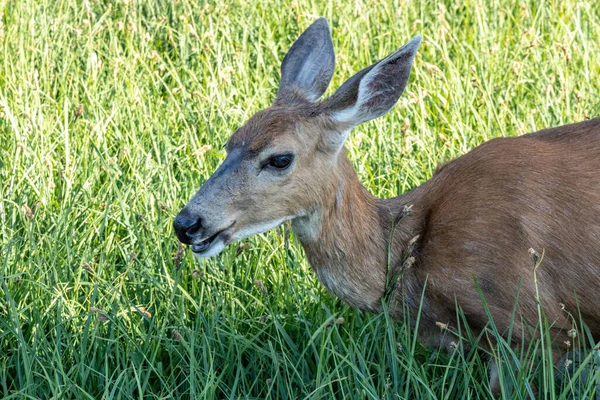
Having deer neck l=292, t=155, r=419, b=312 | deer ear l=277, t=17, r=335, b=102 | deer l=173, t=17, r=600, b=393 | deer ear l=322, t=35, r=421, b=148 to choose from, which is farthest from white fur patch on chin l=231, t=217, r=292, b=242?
deer ear l=277, t=17, r=335, b=102

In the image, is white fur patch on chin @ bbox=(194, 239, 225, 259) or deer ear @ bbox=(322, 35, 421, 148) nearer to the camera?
white fur patch on chin @ bbox=(194, 239, 225, 259)

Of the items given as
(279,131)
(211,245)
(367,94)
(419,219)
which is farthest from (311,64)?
(211,245)

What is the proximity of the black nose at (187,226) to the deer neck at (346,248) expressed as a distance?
416 millimetres

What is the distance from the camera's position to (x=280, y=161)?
4.00 metres

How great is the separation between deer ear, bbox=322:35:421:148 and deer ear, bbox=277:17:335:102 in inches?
17.4

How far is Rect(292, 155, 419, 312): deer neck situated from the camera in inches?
162

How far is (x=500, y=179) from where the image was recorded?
4117mm

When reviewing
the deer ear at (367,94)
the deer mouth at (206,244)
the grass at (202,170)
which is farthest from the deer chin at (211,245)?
the deer ear at (367,94)

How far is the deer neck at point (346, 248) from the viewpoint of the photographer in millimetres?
4125

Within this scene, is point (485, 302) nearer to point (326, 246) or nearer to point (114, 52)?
point (326, 246)

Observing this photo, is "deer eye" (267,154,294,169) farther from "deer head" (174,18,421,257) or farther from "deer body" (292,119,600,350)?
"deer body" (292,119,600,350)

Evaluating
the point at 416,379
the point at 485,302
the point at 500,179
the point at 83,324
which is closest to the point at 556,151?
the point at 500,179

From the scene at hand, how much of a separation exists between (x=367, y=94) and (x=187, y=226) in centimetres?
81

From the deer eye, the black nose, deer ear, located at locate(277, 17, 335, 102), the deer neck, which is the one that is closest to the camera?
the black nose
